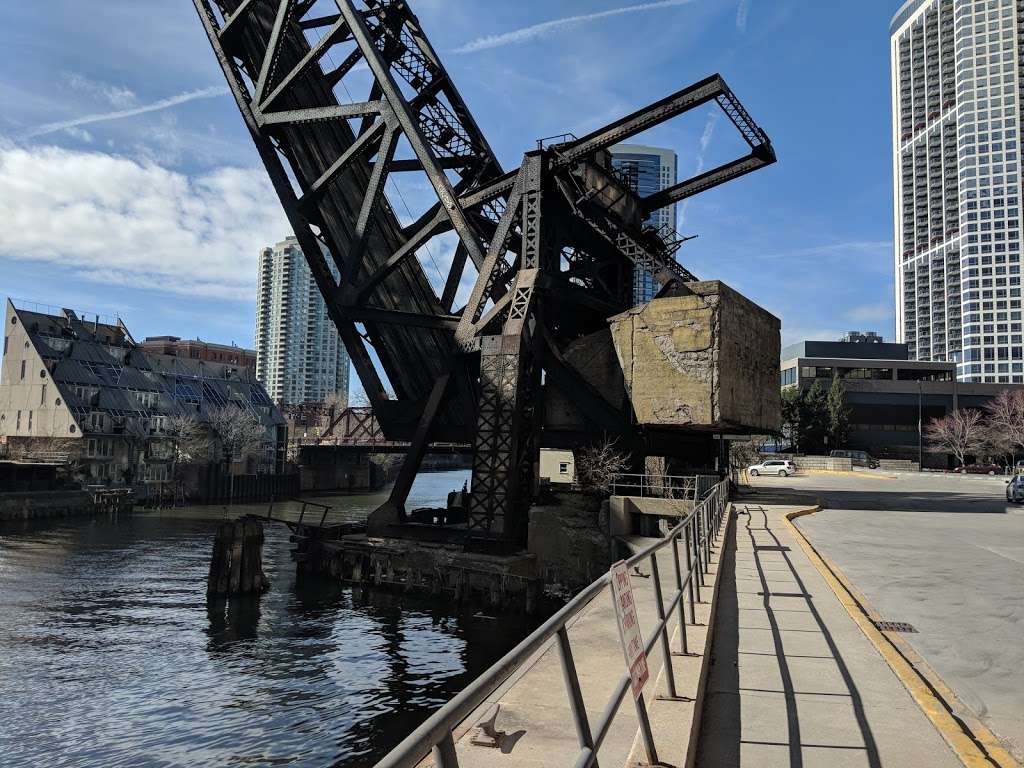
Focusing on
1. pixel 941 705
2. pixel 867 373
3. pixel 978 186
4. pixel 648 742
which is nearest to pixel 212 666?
pixel 941 705

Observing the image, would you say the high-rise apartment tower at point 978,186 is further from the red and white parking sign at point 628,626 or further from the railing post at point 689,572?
the red and white parking sign at point 628,626

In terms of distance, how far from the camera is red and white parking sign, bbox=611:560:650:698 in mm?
4242

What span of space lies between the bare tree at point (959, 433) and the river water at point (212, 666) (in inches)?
3324

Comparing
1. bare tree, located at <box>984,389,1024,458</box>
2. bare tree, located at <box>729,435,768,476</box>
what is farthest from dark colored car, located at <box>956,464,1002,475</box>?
bare tree, located at <box>729,435,768,476</box>

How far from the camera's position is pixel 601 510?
3070cm

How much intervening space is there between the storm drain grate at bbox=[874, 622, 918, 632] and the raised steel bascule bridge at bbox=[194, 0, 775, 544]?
18.2 m

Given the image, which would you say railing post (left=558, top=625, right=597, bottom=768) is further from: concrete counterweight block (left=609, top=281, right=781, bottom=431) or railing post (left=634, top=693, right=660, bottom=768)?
concrete counterweight block (left=609, top=281, right=781, bottom=431)

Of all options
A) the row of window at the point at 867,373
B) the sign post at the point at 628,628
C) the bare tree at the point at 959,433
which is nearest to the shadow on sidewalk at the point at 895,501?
the sign post at the point at 628,628

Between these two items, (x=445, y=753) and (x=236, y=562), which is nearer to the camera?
(x=445, y=753)

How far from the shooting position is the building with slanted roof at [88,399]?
70.0 meters

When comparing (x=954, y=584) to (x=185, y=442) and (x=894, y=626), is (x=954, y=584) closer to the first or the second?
(x=894, y=626)

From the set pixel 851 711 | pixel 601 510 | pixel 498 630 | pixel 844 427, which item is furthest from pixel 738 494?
pixel 844 427

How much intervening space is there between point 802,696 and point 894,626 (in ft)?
13.4

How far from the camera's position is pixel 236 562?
1167 inches
